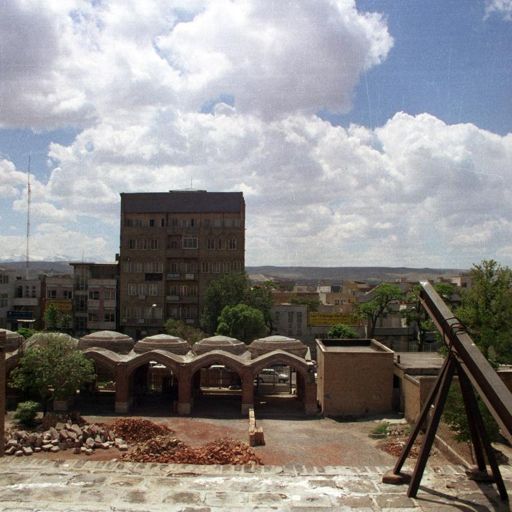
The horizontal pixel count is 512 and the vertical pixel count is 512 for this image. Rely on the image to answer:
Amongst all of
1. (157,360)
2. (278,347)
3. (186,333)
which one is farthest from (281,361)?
(186,333)

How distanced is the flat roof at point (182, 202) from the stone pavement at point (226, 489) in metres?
40.1

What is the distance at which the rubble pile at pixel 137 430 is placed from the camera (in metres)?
24.7

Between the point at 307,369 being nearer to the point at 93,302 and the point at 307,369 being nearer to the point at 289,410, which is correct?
the point at 289,410

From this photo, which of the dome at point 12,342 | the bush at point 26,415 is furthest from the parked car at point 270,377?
the bush at point 26,415

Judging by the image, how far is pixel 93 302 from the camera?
5825 centimetres

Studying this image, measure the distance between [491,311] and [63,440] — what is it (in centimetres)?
2003

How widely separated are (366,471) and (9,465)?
1276 centimetres

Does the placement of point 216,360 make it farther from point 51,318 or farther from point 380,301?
point 51,318

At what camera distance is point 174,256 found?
5788 centimetres

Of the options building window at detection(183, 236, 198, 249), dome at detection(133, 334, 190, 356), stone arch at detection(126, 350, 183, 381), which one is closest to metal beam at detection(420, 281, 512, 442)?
stone arch at detection(126, 350, 183, 381)

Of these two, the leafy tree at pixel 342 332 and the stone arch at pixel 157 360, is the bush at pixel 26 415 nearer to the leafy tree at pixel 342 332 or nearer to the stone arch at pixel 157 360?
the stone arch at pixel 157 360

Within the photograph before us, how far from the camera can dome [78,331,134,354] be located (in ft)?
111

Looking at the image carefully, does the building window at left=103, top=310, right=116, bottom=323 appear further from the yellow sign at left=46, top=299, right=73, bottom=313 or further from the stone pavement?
the stone pavement

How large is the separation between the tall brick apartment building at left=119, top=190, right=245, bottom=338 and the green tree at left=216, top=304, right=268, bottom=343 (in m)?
11.1
